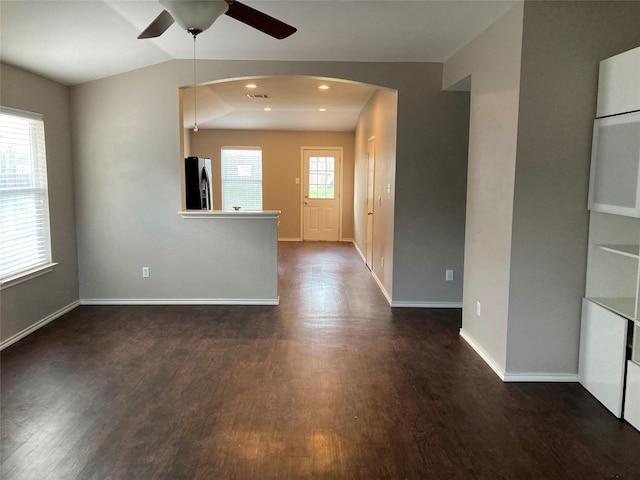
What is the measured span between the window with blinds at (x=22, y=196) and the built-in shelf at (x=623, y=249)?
14.1ft

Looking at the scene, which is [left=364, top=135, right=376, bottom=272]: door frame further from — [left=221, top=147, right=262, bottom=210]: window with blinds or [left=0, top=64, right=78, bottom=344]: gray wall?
[left=0, top=64, right=78, bottom=344]: gray wall

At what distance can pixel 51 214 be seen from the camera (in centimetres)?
457

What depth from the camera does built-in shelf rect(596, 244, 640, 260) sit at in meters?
2.82

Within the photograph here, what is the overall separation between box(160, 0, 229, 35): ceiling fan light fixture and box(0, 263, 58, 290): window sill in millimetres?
2722

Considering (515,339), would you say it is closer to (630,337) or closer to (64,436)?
(630,337)

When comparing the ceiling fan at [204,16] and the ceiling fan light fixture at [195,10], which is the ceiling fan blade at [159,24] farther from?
the ceiling fan light fixture at [195,10]

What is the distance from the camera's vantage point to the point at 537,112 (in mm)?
3096

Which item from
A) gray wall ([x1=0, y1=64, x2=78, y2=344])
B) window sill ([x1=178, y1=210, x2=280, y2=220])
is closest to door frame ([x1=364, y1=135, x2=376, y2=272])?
window sill ([x1=178, y1=210, x2=280, y2=220])

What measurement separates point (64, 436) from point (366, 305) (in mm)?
3258

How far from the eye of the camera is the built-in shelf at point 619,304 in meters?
2.80

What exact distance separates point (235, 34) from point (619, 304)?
11.2ft

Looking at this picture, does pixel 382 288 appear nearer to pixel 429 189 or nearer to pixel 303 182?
pixel 429 189

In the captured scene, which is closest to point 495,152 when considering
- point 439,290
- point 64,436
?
point 439,290

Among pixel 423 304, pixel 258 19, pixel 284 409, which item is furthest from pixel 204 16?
pixel 423 304
